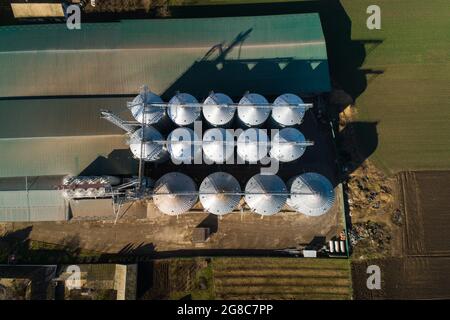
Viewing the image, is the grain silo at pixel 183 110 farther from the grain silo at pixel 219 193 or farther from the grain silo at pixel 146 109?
the grain silo at pixel 219 193

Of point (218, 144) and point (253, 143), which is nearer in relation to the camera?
point (218, 144)

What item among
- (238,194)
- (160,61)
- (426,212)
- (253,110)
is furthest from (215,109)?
(426,212)

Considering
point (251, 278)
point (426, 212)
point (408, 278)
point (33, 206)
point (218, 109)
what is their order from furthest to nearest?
point (426, 212) < point (408, 278) < point (251, 278) < point (33, 206) < point (218, 109)

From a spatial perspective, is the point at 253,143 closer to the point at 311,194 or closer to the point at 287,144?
the point at 287,144

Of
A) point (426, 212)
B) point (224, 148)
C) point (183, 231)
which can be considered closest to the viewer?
point (224, 148)

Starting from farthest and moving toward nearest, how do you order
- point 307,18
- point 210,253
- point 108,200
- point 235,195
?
1. point 307,18
2. point 210,253
3. point 108,200
4. point 235,195

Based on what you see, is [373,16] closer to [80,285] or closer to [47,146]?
[47,146]
